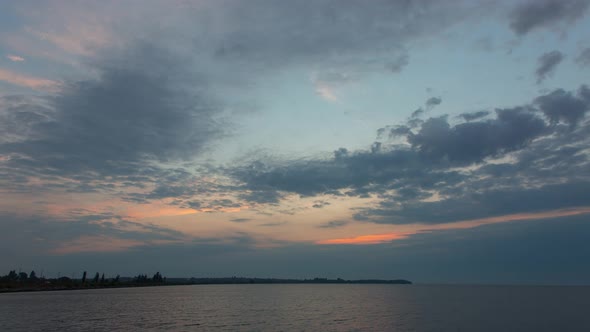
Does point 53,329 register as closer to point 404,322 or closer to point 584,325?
point 404,322

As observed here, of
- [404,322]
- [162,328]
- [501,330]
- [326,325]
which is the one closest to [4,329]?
[162,328]

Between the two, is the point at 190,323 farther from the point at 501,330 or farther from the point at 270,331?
the point at 501,330

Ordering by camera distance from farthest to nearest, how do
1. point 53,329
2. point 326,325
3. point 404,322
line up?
point 404,322 → point 326,325 → point 53,329

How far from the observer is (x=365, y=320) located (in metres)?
90.0

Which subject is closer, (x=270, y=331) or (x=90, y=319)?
(x=270, y=331)

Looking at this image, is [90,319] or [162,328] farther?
[90,319]

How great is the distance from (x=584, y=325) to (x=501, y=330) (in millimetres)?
23098

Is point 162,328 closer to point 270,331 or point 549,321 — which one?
point 270,331

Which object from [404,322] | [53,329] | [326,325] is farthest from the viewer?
[404,322]

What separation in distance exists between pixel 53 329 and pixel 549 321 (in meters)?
104

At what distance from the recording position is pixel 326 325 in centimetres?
8094

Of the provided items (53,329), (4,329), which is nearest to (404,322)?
(53,329)

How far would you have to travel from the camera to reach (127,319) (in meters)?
90.6

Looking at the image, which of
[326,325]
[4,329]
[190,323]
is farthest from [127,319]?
[326,325]
